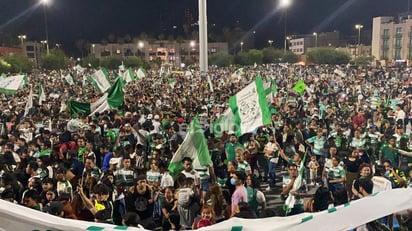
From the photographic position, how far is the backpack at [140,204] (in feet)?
20.3

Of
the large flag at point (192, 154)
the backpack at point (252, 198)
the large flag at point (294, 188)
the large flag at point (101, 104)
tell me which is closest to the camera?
the backpack at point (252, 198)

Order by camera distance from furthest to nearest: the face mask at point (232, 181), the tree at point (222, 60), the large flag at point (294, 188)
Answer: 1. the tree at point (222, 60)
2. the face mask at point (232, 181)
3. the large flag at point (294, 188)

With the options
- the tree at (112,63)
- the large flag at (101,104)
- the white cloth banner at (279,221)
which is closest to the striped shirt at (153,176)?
the white cloth banner at (279,221)

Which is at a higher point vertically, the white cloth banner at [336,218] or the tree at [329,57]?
the tree at [329,57]

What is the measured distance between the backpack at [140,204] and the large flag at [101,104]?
6.67 metres

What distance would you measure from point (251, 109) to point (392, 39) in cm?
7770

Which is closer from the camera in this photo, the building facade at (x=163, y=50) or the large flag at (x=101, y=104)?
the large flag at (x=101, y=104)

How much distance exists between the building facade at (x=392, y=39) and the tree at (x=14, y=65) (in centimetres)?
5368

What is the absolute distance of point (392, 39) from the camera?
78.9 meters

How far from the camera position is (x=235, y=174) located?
6.80 meters

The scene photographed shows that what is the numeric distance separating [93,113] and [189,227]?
709 cm

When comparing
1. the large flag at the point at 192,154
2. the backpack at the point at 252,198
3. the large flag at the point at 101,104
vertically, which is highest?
the large flag at the point at 101,104

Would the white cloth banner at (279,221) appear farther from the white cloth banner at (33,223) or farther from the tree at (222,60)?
the tree at (222,60)

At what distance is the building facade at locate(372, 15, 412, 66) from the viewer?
2992 inches
